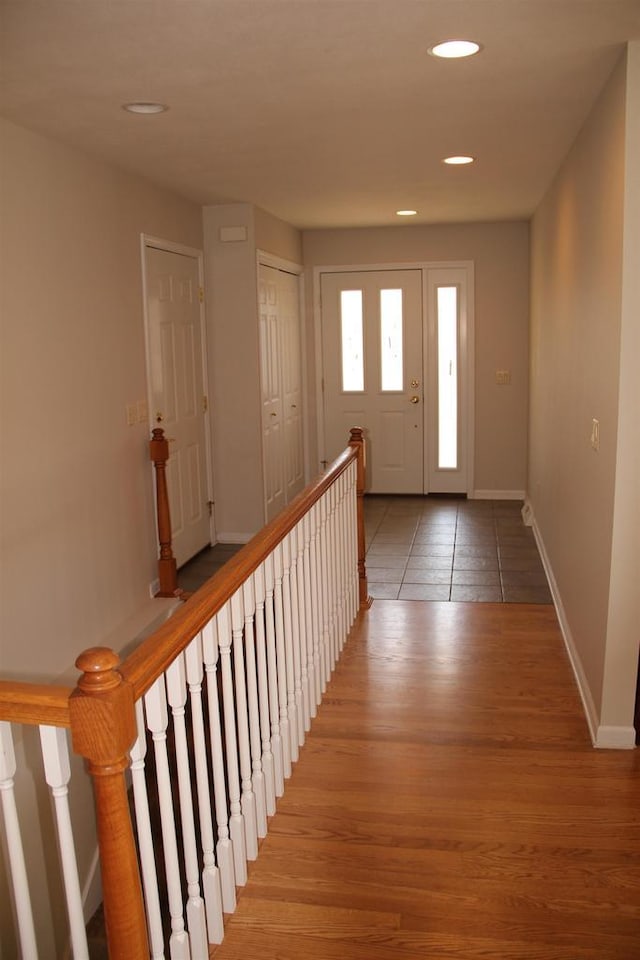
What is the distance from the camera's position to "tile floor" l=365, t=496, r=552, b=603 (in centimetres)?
516

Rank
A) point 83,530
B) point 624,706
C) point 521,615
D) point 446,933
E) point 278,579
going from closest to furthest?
point 446,933, point 278,579, point 624,706, point 83,530, point 521,615

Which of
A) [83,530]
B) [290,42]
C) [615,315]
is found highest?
[290,42]

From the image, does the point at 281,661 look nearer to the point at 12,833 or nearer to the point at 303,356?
the point at 12,833

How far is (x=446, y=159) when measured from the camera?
4.71 meters

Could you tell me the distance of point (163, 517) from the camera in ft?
16.9

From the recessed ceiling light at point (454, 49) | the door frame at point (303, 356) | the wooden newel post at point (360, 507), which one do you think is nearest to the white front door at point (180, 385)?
the wooden newel post at point (360, 507)

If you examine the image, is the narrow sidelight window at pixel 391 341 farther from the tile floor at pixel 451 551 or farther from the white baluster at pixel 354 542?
the white baluster at pixel 354 542

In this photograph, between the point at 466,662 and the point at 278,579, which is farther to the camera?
the point at 466,662

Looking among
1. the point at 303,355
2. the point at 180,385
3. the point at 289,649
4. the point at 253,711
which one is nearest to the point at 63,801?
the point at 253,711

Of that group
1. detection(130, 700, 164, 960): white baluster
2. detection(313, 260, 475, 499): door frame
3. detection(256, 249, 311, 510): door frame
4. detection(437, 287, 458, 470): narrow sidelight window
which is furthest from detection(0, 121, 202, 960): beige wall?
detection(437, 287, 458, 470): narrow sidelight window

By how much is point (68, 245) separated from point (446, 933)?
3.39 metres

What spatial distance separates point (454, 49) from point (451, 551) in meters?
3.78

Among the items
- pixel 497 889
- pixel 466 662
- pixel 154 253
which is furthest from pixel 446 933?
pixel 154 253

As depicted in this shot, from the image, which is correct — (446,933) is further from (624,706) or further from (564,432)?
(564,432)
